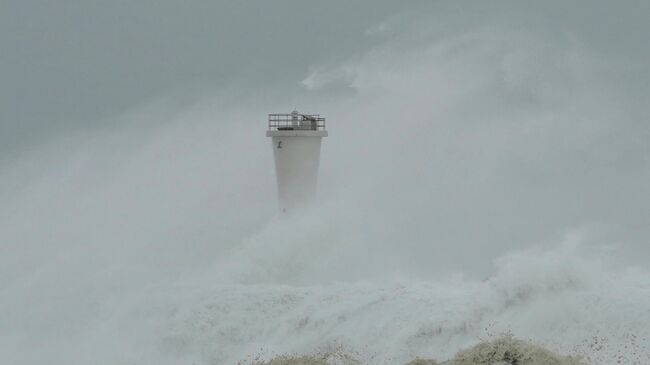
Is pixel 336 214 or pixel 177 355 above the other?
pixel 336 214

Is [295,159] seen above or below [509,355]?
above

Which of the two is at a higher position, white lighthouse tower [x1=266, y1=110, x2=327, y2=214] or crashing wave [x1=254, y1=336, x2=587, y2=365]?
white lighthouse tower [x1=266, y1=110, x2=327, y2=214]

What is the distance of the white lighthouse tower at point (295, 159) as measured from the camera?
35438mm

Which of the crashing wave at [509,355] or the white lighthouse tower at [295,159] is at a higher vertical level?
the white lighthouse tower at [295,159]

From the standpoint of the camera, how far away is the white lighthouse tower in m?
35.4

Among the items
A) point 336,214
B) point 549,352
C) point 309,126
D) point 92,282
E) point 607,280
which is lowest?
point 549,352

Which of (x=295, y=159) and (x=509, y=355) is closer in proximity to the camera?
(x=509, y=355)

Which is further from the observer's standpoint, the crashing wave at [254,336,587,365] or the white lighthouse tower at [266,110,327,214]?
the white lighthouse tower at [266,110,327,214]

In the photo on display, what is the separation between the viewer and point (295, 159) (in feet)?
116

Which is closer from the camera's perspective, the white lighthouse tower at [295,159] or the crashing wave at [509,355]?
the crashing wave at [509,355]

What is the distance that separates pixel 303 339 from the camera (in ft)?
82.1

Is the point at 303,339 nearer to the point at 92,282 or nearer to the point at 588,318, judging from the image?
the point at 588,318

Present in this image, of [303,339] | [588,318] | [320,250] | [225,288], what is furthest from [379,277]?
[588,318]

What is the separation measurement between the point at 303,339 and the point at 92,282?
1327 centimetres
